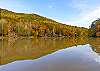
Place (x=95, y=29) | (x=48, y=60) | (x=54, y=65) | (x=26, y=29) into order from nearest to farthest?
1. (x=54, y=65)
2. (x=48, y=60)
3. (x=26, y=29)
4. (x=95, y=29)

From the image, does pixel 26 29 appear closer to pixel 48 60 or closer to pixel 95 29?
pixel 95 29

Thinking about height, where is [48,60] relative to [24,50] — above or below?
above

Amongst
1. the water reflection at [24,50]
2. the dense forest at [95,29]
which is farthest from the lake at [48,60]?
the dense forest at [95,29]

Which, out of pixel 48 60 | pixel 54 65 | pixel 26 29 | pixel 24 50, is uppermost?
pixel 26 29

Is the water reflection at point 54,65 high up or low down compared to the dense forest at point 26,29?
down

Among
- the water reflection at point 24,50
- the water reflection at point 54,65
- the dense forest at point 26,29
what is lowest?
the water reflection at point 24,50

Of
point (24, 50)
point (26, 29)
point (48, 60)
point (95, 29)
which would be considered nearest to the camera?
point (48, 60)

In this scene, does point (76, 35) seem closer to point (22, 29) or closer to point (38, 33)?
point (38, 33)

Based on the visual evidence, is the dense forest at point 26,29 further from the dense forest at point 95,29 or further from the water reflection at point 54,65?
the water reflection at point 54,65

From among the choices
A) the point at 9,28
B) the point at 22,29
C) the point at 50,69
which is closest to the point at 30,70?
the point at 50,69

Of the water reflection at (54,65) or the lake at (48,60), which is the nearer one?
the water reflection at (54,65)

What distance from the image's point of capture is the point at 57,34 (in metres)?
174

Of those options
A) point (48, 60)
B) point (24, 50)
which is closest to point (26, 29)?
point (24, 50)

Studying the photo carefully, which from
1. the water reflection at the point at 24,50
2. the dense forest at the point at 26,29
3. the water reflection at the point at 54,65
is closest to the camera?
the water reflection at the point at 54,65
